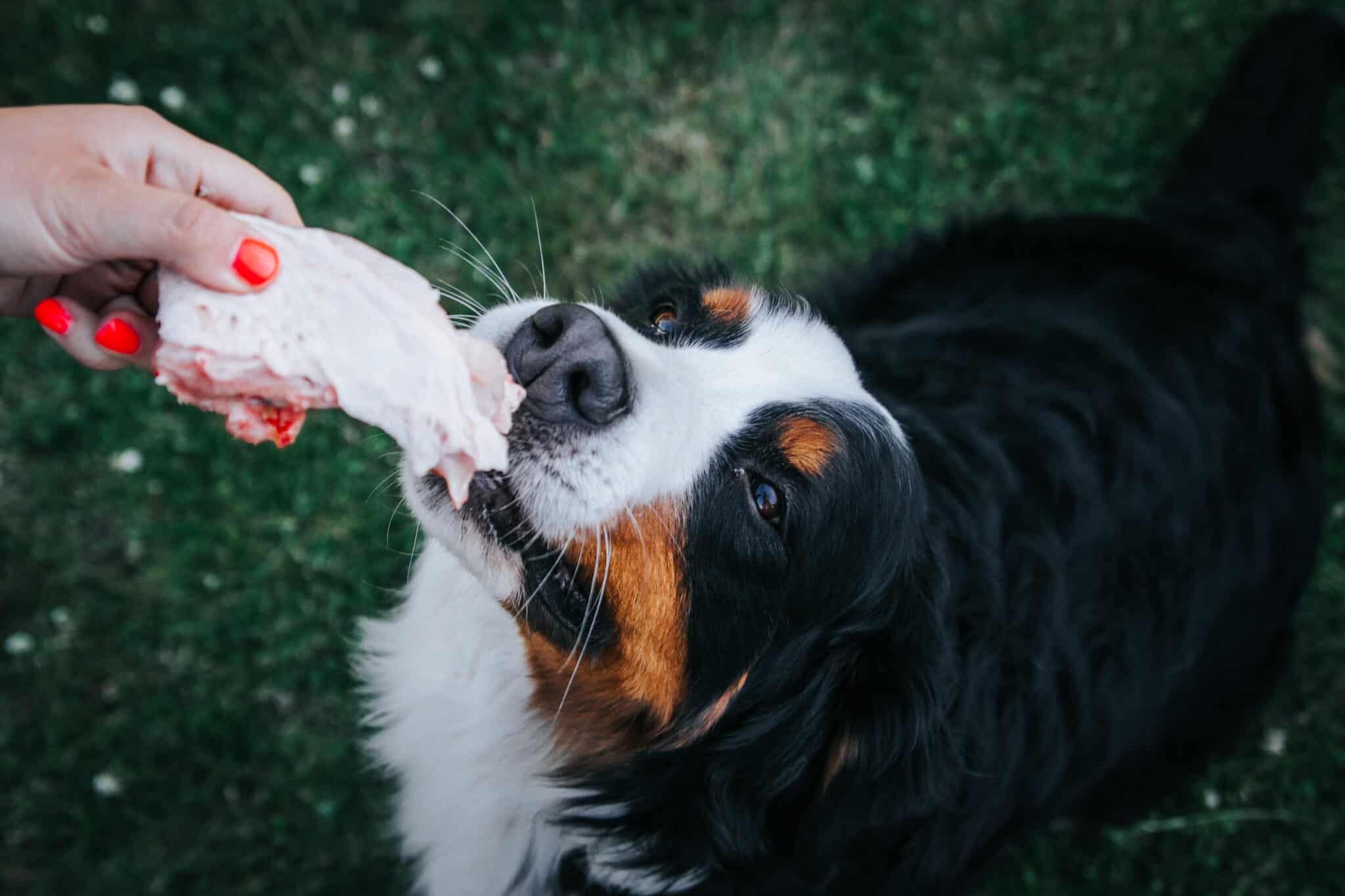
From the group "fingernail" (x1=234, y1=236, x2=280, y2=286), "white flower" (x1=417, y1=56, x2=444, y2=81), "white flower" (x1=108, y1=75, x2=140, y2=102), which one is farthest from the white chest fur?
"white flower" (x1=108, y1=75, x2=140, y2=102)

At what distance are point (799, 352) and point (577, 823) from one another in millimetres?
1189

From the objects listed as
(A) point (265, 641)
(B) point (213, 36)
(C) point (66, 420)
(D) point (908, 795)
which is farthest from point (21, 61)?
(D) point (908, 795)

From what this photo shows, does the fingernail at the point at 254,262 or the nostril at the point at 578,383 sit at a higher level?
the fingernail at the point at 254,262

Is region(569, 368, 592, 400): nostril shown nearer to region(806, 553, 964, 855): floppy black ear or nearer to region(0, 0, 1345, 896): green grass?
region(806, 553, 964, 855): floppy black ear

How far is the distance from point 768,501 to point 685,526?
0.63 ft

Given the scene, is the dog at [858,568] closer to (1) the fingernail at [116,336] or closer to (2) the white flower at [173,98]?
(1) the fingernail at [116,336]

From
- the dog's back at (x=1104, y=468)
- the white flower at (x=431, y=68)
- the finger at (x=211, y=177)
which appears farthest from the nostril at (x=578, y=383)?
the white flower at (x=431, y=68)

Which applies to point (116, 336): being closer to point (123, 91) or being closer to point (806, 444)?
point (806, 444)

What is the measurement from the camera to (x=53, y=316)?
1.75 meters

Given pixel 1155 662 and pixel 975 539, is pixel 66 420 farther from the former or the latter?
pixel 1155 662

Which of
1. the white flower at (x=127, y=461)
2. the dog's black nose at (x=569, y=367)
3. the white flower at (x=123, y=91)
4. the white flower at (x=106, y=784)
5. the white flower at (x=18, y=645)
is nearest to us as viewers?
the dog's black nose at (x=569, y=367)

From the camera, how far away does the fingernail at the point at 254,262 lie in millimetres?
1503

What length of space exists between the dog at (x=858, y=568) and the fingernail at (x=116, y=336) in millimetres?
592

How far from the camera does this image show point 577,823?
2160 mm
